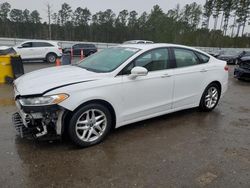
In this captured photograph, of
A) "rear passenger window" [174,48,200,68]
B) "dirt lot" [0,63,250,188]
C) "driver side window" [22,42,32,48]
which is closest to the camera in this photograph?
"dirt lot" [0,63,250,188]

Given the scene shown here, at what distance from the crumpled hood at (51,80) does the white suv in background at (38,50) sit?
12740mm

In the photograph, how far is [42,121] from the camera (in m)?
3.19

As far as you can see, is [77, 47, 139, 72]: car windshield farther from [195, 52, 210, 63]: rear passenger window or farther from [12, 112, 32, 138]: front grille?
[195, 52, 210, 63]: rear passenger window

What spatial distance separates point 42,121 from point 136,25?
64467 mm

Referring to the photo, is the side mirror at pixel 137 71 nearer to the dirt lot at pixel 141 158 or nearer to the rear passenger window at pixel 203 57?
the dirt lot at pixel 141 158

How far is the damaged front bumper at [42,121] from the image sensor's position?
10.2ft

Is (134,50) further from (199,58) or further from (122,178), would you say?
(122,178)

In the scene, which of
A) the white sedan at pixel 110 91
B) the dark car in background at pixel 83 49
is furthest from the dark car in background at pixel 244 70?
the dark car in background at pixel 83 49

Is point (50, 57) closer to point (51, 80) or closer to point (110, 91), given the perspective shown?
point (51, 80)

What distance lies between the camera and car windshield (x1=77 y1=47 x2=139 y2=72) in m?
3.94

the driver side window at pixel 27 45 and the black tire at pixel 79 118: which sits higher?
the driver side window at pixel 27 45

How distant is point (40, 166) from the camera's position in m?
3.04

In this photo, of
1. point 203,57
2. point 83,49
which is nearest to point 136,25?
point 83,49

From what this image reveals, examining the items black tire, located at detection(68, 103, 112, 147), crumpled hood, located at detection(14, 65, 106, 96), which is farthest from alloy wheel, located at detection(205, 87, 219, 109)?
crumpled hood, located at detection(14, 65, 106, 96)
